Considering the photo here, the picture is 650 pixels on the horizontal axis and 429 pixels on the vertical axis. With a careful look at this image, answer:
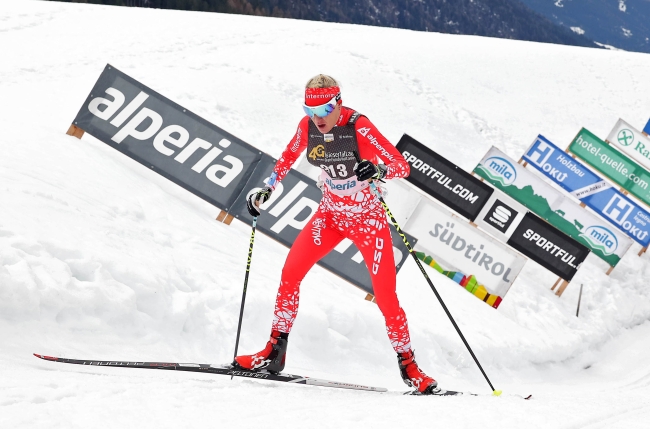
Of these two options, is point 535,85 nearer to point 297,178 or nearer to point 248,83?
point 248,83

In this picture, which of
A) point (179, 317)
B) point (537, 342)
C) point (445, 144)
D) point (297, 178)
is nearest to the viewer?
point (179, 317)

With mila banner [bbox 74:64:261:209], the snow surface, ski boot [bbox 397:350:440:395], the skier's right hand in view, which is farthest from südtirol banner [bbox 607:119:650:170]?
the skier's right hand

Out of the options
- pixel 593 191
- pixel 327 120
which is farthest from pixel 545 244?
pixel 327 120

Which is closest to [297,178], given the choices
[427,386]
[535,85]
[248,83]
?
[427,386]

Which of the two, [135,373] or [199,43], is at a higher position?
[199,43]

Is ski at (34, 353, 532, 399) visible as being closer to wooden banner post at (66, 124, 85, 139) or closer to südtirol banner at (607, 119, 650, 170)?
wooden banner post at (66, 124, 85, 139)

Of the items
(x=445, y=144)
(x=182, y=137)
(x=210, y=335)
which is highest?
(x=445, y=144)

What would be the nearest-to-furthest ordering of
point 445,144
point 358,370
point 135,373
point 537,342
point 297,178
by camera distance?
point 135,373 → point 358,370 → point 297,178 → point 537,342 → point 445,144

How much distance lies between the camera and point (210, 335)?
215 inches

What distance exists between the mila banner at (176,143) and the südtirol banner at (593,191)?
9369 millimetres

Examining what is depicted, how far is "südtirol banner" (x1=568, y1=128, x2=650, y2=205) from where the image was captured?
54.1ft

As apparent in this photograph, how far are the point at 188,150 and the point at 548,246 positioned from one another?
272 inches

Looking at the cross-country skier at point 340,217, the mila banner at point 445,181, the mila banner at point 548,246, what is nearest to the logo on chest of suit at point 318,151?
the cross-country skier at point 340,217

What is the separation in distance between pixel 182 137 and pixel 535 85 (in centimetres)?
1804
